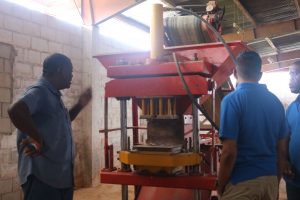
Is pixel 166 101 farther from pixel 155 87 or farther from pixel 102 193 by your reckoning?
pixel 102 193

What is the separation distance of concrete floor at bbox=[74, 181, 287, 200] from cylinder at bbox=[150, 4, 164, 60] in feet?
12.4

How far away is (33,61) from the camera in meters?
5.26

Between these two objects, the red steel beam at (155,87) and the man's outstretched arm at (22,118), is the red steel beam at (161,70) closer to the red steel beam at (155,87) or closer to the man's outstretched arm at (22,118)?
the red steel beam at (155,87)

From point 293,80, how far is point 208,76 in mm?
1149

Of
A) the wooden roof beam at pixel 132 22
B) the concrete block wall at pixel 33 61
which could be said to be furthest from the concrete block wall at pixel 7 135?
the wooden roof beam at pixel 132 22

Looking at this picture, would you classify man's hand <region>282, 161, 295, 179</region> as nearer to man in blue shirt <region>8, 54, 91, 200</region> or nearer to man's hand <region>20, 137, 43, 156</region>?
man in blue shirt <region>8, 54, 91, 200</region>

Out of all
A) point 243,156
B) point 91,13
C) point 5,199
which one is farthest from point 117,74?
point 91,13

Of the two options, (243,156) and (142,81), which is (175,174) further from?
(142,81)

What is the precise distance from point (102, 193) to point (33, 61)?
2.54 m

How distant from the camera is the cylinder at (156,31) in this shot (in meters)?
2.44

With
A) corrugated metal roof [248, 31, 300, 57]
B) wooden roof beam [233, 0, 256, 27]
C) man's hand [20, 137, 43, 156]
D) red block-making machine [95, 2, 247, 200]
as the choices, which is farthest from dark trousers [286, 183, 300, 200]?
corrugated metal roof [248, 31, 300, 57]

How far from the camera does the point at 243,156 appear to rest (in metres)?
2.09

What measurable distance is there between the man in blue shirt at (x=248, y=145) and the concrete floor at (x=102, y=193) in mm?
3833

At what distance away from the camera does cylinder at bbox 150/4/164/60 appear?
8.00ft
